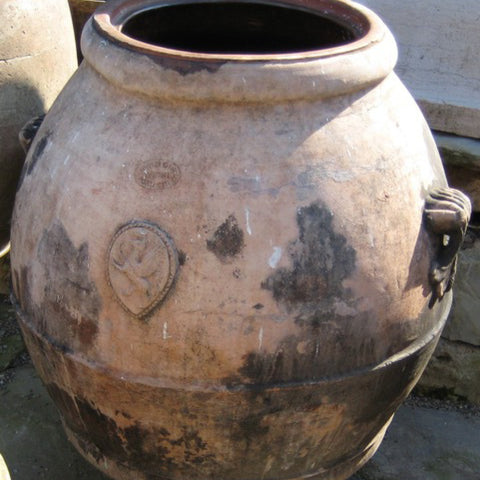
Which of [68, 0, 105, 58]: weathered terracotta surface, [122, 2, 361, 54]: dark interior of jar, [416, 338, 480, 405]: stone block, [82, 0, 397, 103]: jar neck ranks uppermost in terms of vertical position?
[82, 0, 397, 103]: jar neck

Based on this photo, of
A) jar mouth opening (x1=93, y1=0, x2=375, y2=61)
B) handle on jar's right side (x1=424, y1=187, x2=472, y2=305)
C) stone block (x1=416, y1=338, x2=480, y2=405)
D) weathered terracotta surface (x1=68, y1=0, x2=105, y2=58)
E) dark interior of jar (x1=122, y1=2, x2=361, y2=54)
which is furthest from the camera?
weathered terracotta surface (x1=68, y1=0, x2=105, y2=58)

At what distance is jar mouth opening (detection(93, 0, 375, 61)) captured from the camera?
2488mm

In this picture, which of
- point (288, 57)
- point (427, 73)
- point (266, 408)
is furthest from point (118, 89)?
point (427, 73)

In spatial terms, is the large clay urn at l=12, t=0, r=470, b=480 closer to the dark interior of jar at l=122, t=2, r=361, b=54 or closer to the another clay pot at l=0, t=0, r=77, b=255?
the dark interior of jar at l=122, t=2, r=361, b=54

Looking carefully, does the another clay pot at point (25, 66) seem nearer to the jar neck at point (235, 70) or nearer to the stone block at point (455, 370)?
the jar neck at point (235, 70)

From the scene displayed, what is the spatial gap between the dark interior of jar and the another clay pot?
0.49 meters

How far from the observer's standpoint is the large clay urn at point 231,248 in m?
2.03

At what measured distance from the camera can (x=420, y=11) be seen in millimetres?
3553

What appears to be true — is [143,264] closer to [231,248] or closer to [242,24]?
[231,248]

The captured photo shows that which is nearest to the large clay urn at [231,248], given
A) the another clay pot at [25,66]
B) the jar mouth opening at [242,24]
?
the jar mouth opening at [242,24]

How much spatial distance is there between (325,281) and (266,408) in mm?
359

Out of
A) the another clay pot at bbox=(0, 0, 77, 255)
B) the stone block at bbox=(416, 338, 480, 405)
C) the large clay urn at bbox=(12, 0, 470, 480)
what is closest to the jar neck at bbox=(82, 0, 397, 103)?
the large clay urn at bbox=(12, 0, 470, 480)

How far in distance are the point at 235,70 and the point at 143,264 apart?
50cm

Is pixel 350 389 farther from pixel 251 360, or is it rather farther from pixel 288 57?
pixel 288 57
